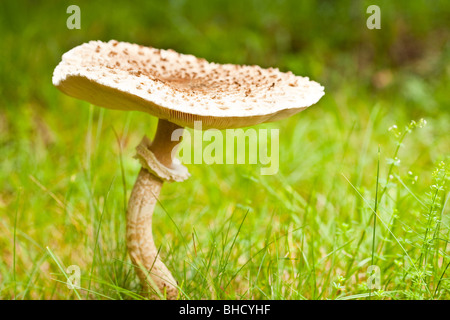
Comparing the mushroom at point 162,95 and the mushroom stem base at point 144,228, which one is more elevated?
the mushroom at point 162,95

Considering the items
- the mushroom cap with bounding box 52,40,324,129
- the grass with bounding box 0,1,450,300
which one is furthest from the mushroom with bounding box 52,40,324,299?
the grass with bounding box 0,1,450,300

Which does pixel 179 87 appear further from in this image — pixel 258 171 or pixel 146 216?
pixel 258 171

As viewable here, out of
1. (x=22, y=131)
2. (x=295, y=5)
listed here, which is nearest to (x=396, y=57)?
(x=295, y=5)

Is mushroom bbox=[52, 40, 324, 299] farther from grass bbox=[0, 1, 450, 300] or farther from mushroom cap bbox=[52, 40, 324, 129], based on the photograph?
grass bbox=[0, 1, 450, 300]

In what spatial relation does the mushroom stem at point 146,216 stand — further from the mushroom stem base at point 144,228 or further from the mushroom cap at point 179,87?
the mushroom cap at point 179,87

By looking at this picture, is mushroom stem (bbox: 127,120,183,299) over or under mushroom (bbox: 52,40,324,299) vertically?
under

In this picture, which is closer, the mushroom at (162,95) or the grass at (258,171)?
the mushroom at (162,95)

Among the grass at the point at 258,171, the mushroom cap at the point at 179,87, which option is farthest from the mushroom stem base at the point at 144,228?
the mushroom cap at the point at 179,87
